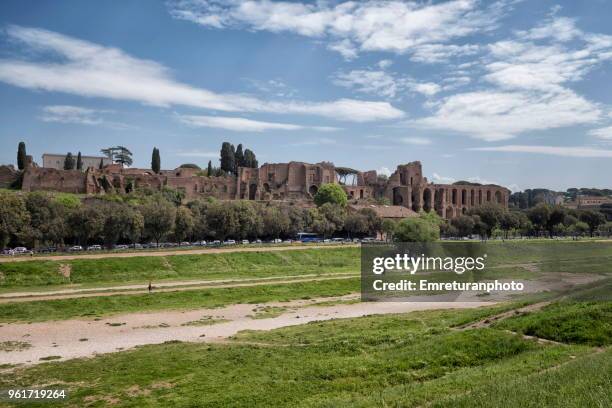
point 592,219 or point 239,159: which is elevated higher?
point 239,159

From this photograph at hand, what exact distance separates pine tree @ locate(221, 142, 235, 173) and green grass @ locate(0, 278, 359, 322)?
63.7 m

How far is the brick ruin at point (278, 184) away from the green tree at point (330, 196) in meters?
4.20

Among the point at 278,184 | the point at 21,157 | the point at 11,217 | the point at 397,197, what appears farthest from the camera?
the point at 397,197

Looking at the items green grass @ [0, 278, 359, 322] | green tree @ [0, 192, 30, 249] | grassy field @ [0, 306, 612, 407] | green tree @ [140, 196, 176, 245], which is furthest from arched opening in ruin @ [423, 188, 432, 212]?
grassy field @ [0, 306, 612, 407]

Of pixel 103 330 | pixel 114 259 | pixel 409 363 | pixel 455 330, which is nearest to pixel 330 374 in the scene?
pixel 409 363

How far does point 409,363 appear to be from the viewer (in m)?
12.3

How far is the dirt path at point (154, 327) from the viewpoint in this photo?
17.2 metres

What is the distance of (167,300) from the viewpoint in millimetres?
27906

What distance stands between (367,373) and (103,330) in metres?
12.8

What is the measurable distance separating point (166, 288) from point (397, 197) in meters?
77.0

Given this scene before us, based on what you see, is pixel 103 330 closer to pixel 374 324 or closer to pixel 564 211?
pixel 374 324

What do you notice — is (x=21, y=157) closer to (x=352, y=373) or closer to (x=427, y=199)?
(x=427, y=199)

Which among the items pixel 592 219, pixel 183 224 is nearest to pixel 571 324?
pixel 183 224

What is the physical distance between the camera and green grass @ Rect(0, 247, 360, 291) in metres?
33.0
